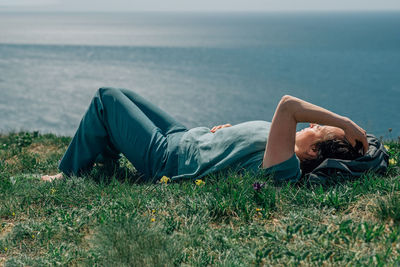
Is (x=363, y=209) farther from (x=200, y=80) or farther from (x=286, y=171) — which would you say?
(x=200, y=80)

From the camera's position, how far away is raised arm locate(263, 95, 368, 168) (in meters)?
4.12

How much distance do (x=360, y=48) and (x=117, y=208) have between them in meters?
114

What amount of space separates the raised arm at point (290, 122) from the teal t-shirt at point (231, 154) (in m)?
0.14

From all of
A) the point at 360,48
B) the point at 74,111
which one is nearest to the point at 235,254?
the point at 74,111

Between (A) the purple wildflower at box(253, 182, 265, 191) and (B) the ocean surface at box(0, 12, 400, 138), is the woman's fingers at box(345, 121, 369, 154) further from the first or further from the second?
(B) the ocean surface at box(0, 12, 400, 138)

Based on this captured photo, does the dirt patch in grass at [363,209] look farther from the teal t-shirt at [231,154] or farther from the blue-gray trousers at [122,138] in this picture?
the blue-gray trousers at [122,138]

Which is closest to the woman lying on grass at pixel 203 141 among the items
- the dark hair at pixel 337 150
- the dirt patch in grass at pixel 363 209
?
the dark hair at pixel 337 150

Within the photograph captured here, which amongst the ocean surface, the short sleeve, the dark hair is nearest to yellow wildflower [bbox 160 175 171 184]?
the short sleeve

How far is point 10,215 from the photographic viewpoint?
4.22 m

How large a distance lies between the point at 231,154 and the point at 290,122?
69 centimetres

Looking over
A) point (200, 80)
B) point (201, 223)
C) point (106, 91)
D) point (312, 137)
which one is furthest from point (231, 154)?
point (200, 80)

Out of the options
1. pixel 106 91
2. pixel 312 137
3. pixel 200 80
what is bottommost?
pixel 200 80

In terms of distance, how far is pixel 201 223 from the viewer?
3744mm

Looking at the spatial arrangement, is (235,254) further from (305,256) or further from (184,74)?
(184,74)
